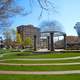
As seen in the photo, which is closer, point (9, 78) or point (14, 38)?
point (9, 78)

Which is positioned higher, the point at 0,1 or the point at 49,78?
the point at 0,1

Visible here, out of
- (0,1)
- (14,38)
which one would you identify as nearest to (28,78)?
(0,1)

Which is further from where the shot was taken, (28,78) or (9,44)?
(9,44)

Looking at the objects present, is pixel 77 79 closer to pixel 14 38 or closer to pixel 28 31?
pixel 14 38

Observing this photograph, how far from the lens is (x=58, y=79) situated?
50.2 feet

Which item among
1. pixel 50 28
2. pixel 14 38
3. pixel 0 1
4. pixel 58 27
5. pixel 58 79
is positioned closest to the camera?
pixel 0 1

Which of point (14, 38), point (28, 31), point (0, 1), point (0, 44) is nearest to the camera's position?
point (0, 1)

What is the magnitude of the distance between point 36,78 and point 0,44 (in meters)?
113

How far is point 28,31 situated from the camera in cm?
16450

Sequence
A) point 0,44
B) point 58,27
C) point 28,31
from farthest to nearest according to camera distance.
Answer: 1. point 28,31
2. point 0,44
3. point 58,27

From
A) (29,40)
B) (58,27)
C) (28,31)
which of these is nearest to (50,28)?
(58,27)

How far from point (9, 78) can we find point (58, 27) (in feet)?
205

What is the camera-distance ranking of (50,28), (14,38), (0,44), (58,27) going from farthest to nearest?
(0,44), (14,38), (58,27), (50,28)

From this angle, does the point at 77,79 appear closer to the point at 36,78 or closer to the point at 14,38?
the point at 36,78
